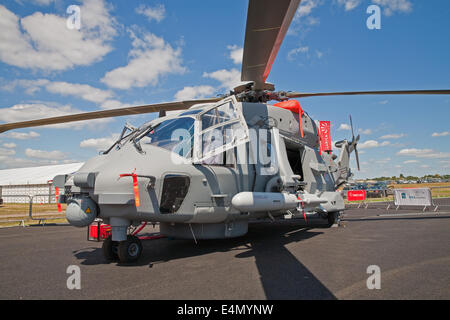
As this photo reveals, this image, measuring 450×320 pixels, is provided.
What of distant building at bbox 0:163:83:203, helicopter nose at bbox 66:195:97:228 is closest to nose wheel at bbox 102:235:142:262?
helicopter nose at bbox 66:195:97:228

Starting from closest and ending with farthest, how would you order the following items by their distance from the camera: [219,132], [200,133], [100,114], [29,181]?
1. [200,133]
2. [219,132]
3. [100,114]
4. [29,181]

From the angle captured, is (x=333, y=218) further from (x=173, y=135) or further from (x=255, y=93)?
(x=173, y=135)

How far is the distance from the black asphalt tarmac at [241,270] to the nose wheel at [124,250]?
17cm

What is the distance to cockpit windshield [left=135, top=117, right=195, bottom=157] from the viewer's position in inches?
217

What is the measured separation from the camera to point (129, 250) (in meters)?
5.11

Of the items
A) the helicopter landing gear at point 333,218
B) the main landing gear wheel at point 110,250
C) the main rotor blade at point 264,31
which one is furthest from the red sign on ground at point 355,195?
the main landing gear wheel at point 110,250

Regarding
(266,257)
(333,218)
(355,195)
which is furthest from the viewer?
(355,195)

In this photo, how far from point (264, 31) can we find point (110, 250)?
475 cm

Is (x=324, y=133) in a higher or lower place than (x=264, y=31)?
lower

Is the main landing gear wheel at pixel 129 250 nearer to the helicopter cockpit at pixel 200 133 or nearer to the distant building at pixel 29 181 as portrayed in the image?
the helicopter cockpit at pixel 200 133

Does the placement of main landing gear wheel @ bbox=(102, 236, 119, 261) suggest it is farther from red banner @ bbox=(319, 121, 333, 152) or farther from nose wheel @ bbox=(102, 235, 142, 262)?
red banner @ bbox=(319, 121, 333, 152)

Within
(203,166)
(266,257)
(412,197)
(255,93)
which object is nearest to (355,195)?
(412,197)

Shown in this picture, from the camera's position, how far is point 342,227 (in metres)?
10.3
